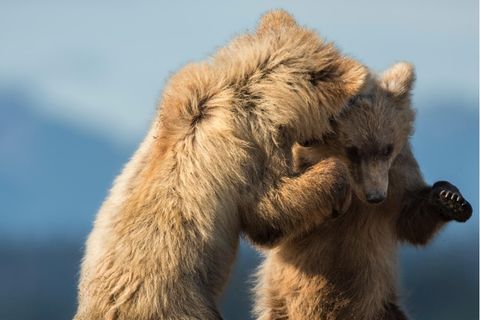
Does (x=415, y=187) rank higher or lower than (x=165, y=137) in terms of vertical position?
lower

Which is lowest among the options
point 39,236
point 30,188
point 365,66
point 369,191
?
point 369,191

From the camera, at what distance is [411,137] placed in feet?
40.3

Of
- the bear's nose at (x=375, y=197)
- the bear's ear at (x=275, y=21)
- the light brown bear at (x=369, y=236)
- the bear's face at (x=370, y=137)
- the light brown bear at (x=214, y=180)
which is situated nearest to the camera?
the light brown bear at (x=214, y=180)

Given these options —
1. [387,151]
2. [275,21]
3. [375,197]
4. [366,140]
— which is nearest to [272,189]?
[375,197]

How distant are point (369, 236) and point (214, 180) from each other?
1.84 metres

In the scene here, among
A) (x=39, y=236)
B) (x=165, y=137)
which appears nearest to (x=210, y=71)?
(x=165, y=137)

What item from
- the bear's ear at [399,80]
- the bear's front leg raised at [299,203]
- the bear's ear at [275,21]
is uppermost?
the bear's ear at [275,21]

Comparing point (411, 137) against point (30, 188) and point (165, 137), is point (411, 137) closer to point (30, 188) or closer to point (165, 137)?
point (165, 137)

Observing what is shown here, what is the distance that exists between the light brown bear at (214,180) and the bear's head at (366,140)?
0.20 meters

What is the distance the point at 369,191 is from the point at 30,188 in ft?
582

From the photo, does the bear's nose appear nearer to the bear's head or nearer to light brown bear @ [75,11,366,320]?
the bear's head

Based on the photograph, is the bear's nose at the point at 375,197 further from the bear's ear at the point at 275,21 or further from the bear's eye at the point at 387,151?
the bear's ear at the point at 275,21

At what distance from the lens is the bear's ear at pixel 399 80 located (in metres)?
12.0

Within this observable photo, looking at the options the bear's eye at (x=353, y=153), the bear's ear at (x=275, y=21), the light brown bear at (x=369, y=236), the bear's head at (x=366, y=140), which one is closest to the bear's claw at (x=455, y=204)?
the light brown bear at (x=369, y=236)
